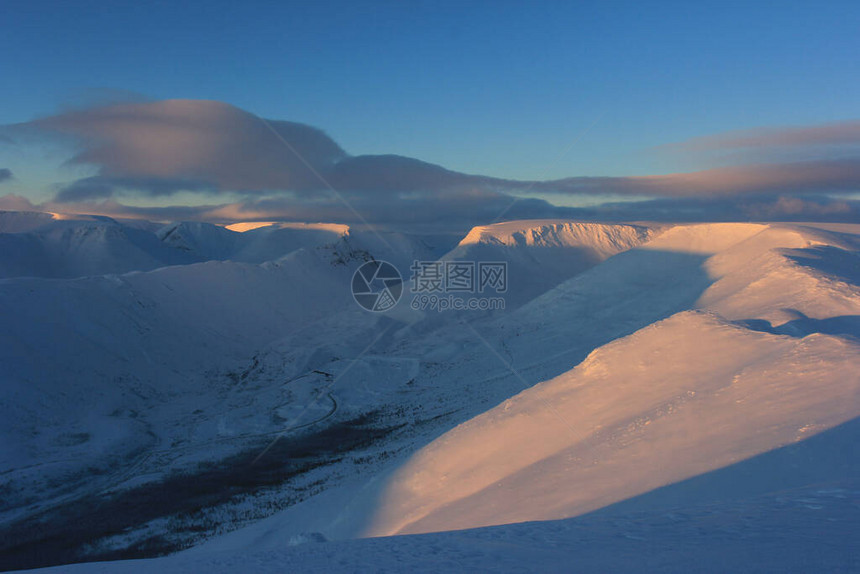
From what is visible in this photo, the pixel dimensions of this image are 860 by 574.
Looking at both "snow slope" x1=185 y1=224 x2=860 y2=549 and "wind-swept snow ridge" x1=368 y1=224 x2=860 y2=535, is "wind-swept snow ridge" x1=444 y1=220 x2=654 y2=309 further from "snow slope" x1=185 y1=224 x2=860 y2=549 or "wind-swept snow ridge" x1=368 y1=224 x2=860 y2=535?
"wind-swept snow ridge" x1=368 y1=224 x2=860 y2=535

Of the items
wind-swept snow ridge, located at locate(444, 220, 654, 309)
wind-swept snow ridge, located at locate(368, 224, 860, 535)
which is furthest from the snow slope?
wind-swept snow ridge, located at locate(444, 220, 654, 309)

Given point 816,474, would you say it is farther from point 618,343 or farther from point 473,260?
point 473,260

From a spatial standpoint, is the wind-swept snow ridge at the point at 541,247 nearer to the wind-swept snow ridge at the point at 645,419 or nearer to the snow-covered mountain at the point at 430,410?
the snow-covered mountain at the point at 430,410

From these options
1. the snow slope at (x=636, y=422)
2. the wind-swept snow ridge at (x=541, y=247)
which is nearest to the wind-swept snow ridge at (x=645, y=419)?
the snow slope at (x=636, y=422)

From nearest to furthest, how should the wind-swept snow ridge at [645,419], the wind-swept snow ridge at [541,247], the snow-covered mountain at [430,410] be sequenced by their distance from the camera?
the snow-covered mountain at [430,410] → the wind-swept snow ridge at [645,419] → the wind-swept snow ridge at [541,247]

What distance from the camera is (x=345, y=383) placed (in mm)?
22891

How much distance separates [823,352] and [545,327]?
20.3 meters

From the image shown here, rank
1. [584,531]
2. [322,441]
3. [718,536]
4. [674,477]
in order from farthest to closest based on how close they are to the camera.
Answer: [322,441], [674,477], [584,531], [718,536]

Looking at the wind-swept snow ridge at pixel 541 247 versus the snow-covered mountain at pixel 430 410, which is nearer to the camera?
the snow-covered mountain at pixel 430 410

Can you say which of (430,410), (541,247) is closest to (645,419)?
(430,410)

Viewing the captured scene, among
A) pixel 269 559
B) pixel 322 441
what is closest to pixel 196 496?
pixel 322 441

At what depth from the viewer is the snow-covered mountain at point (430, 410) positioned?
205 inches

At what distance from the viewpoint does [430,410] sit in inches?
706

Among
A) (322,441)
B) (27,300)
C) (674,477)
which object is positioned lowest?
(322,441)
